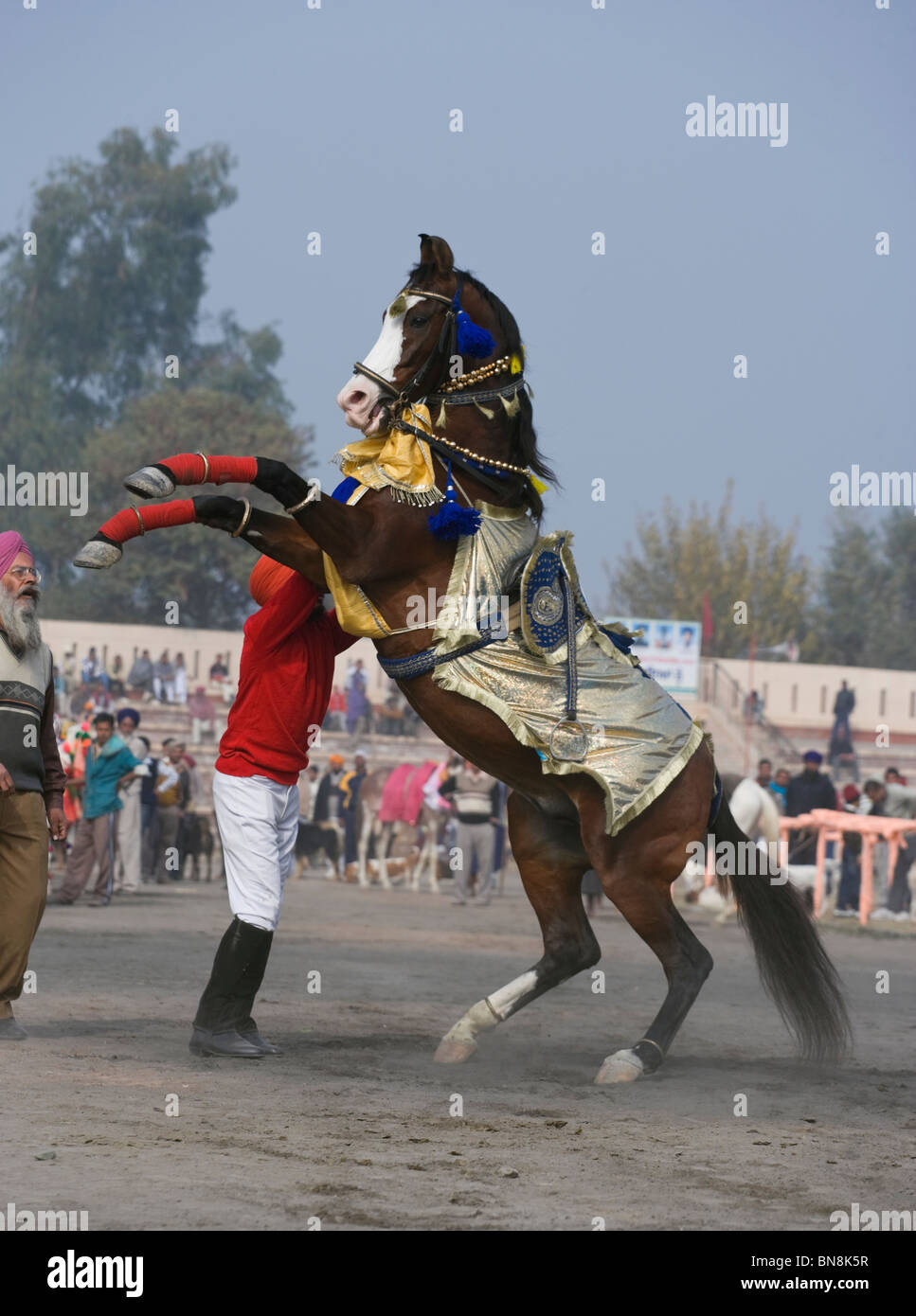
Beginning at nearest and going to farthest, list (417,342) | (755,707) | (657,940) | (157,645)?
(417,342), (657,940), (157,645), (755,707)

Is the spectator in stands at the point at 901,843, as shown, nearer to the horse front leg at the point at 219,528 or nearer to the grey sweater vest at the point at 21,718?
the grey sweater vest at the point at 21,718

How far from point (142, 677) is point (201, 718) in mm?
2977

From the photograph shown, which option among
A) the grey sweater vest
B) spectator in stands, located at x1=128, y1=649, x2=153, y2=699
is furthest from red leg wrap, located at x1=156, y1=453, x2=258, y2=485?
spectator in stands, located at x1=128, y1=649, x2=153, y2=699

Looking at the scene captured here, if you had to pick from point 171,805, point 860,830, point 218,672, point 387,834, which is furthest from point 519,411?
point 218,672

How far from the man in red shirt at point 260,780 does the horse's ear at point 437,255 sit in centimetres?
143

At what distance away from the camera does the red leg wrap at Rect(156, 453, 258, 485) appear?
631 centimetres

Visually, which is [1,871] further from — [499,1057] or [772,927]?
[772,927]

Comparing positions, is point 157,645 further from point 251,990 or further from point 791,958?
point 791,958

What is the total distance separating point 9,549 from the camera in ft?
25.6

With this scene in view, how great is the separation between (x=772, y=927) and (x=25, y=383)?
209 feet

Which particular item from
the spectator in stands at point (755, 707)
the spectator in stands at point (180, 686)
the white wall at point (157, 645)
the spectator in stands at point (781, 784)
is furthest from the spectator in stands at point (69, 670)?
the spectator in stands at point (781, 784)

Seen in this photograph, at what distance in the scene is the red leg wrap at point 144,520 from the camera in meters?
6.31
